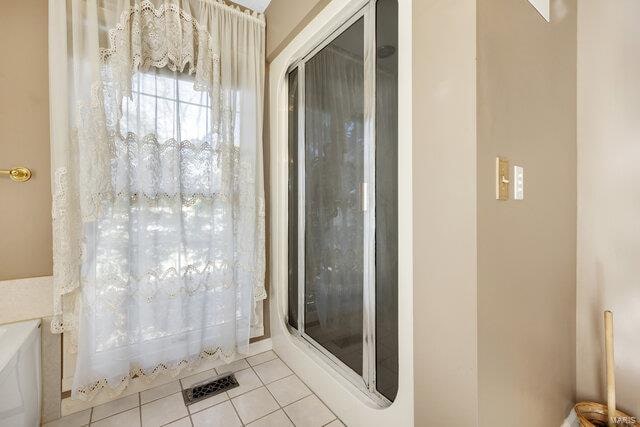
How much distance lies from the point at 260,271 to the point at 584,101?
209cm

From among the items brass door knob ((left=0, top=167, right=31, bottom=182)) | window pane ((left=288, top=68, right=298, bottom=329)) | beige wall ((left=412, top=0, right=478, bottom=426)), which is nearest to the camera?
beige wall ((left=412, top=0, right=478, bottom=426))

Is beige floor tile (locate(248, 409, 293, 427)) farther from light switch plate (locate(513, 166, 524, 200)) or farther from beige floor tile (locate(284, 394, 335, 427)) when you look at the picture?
light switch plate (locate(513, 166, 524, 200))

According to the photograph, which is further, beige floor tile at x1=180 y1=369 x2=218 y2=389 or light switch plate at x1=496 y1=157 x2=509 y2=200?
beige floor tile at x1=180 y1=369 x2=218 y2=389

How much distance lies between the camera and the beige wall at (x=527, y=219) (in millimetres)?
913

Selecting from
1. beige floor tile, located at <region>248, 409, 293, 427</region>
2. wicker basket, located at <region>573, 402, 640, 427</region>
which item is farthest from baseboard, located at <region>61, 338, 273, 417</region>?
wicker basket, located at <region>573, 402, 640, 427</region>

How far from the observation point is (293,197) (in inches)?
80.9

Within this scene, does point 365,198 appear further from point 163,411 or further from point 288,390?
point 163,411

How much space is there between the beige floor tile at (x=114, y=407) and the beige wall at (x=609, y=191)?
2.47 metres

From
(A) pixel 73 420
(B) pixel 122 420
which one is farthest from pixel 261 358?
(A) pixel 73 420

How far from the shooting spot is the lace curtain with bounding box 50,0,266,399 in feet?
4.71

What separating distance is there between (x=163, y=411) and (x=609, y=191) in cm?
257

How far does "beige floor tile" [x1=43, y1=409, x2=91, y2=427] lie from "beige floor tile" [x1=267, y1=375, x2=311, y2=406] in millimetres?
982

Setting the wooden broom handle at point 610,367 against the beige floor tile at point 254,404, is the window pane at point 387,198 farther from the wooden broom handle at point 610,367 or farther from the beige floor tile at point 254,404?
the wooden broom handle at point 610,367

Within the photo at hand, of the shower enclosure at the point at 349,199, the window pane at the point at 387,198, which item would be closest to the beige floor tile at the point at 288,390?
the shower enclosure at the point at 349,199
